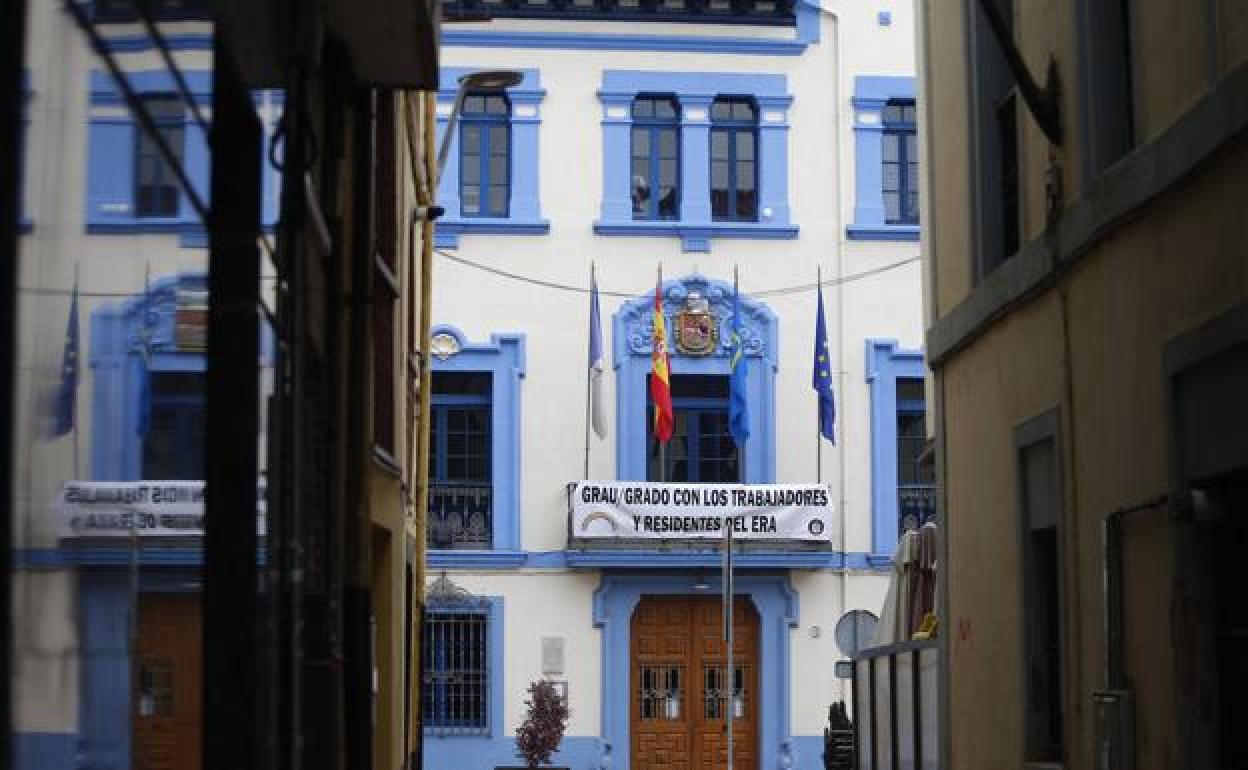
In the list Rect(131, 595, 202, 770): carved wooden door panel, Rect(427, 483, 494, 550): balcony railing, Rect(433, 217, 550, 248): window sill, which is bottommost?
Rect(131, 595, 202, 770): carved wooden door panel

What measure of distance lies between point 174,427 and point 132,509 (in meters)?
0.61

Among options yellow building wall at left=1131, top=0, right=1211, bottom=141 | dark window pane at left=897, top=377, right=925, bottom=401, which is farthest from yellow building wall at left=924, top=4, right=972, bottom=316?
dark window pane at left=897, top=377, right=925, bottom=401

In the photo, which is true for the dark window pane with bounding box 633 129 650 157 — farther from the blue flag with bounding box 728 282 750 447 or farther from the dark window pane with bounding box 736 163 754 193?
the blue flag with bounding box 728 282 750 447

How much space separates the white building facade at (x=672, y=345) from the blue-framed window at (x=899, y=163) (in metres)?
0.04

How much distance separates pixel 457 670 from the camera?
3052 cm

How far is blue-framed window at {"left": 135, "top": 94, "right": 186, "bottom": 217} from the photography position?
4.91 metres

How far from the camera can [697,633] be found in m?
31.1

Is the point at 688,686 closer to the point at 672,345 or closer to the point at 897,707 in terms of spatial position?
the point at 672,345

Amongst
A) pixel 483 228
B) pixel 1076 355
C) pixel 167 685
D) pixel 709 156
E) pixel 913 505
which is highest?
pixel 709 156

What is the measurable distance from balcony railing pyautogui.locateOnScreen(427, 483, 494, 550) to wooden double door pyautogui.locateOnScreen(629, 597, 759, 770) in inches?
101

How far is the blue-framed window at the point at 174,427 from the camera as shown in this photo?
522cm

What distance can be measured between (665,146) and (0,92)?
1139 inches

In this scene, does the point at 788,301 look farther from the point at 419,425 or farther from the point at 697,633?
the point at 419,425

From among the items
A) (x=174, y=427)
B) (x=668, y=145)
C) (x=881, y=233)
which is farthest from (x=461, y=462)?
(x=174, y=427)
